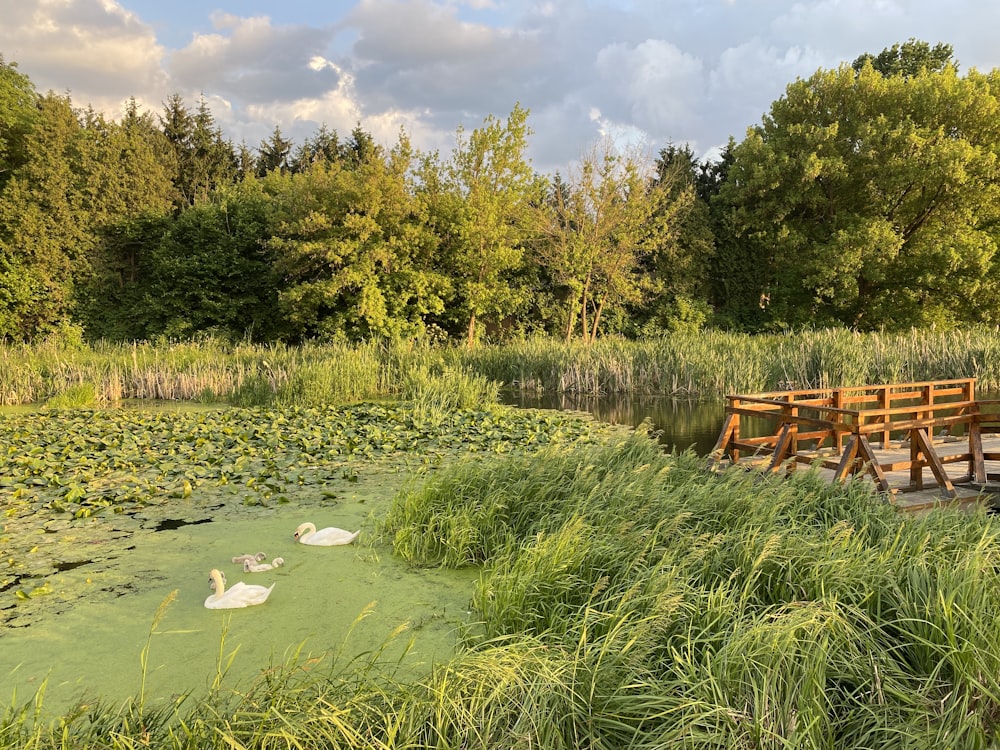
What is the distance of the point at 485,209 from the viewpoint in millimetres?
16875

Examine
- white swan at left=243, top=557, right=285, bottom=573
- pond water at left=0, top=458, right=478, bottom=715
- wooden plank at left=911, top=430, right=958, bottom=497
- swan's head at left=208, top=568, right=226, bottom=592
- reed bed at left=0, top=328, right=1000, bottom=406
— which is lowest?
pond water at left=0, top=458, right=478, bottom=715

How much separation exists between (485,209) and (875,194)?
1246cm

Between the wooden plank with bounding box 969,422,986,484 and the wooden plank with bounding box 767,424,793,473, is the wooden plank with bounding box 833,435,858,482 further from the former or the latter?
the wooden plank with bounding box 969,422,986,484

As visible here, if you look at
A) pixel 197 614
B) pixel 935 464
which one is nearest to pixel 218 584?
pixel 197 614

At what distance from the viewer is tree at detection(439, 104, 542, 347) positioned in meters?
17.0

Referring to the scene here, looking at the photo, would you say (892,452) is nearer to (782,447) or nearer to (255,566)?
(782,447)

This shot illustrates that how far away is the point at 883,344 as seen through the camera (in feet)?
41.8

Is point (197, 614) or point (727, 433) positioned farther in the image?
point (727, 433)

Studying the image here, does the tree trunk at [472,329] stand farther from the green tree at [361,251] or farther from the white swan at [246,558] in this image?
the white swan at [246,558]

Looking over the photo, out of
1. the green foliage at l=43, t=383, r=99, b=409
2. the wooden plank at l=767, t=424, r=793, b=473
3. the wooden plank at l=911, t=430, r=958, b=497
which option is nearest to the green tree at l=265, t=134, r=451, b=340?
the green foliage at l=43, t=383, r=99, b=409

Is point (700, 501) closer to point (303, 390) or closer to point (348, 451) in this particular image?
point (348, 451)

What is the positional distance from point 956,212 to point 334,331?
1819cm

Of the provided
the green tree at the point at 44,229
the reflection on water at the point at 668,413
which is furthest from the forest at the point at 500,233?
the reflection on water at the point at 668,413

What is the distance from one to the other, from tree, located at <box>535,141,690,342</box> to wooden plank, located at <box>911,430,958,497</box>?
13029 millimetres
